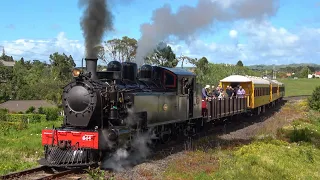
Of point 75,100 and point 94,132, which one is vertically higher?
point 75,100

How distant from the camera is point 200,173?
9.52 meters

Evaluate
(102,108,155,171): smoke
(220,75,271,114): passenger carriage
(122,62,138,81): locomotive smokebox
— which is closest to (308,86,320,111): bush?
(220,75,271,114): passenger carriage

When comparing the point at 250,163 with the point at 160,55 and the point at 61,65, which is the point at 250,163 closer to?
the point at 160,55

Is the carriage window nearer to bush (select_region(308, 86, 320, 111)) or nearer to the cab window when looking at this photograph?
the cab window

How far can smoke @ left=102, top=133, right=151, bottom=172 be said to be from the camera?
1049 centimetres

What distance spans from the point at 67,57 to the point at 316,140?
6558 cm

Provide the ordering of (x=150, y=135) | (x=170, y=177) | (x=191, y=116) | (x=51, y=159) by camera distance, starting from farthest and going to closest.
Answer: (x=191, y=116) → (x=150, y=135) → (x=51, y=159) → (x=170, y=177)

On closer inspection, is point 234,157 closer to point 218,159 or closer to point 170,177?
point 218,159

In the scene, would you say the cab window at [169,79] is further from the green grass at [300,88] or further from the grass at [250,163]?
the green grass at [300,88]

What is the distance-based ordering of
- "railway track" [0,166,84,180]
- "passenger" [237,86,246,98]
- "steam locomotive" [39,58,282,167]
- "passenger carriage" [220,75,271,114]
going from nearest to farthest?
"railway track" [0,166,84,180] < "steam locomotive" [39,58,282,167] < "passenger" [237,86,246,98] < "passenger carriage" [220,75,271,114]

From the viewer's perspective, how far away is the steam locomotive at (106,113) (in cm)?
1001

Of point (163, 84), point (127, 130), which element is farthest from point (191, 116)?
point (127, 130)

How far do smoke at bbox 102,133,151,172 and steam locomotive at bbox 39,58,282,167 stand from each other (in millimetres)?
214

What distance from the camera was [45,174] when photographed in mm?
9789
